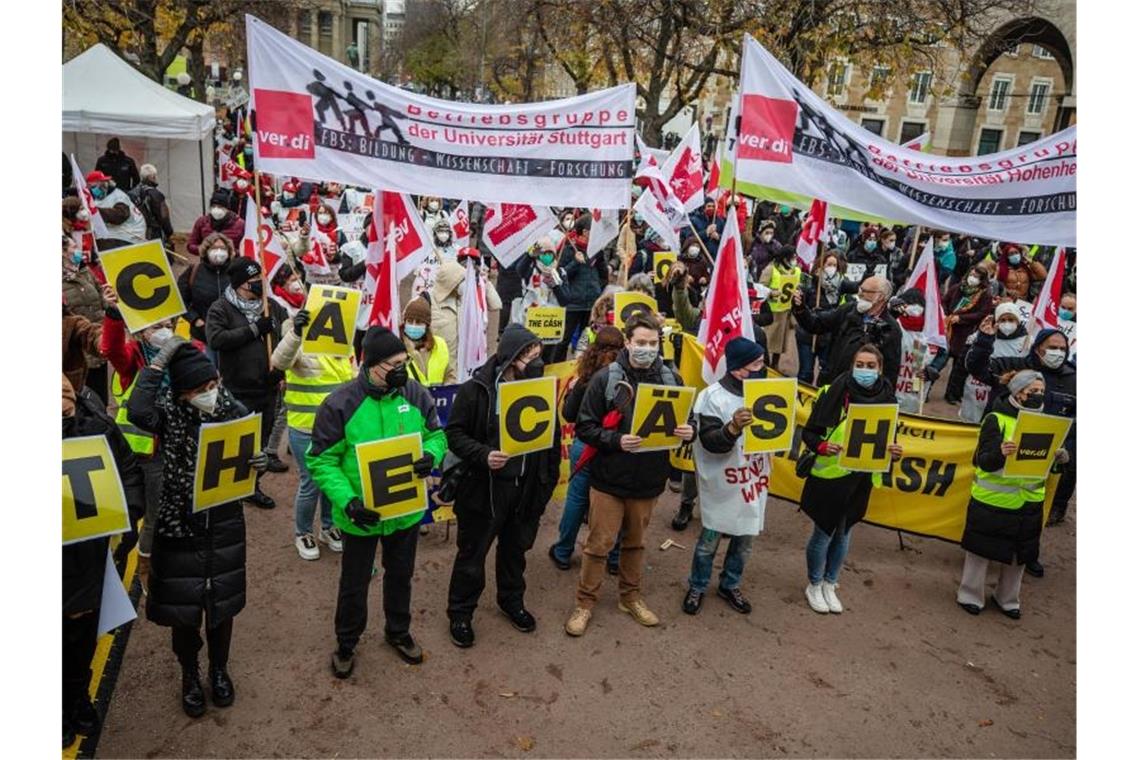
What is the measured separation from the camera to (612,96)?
6328 mm

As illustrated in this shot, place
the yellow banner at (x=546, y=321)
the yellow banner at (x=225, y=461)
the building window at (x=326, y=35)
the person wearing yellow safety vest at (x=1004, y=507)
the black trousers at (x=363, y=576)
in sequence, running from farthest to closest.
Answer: the building window at (x=326, y=35)
the yellow banner at (x=546, y=321)
the person wearing yellow safety vest at (x=1004, y=507)
the black trousers at (x=363, y=576)
the yellow banner at (x=225, y=461)

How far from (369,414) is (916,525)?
4.69m

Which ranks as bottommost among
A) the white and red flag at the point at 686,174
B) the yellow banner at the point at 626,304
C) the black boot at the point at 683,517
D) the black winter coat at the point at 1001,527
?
the black boot at the point at 683,517

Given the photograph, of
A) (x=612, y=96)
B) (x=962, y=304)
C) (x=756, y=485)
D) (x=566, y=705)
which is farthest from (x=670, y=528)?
(x=962, y=304)

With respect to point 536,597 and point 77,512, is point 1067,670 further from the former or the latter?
point 77,512

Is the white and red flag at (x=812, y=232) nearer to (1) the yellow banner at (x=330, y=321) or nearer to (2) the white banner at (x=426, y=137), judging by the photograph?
(2) the white banner at (x=426, y=137)

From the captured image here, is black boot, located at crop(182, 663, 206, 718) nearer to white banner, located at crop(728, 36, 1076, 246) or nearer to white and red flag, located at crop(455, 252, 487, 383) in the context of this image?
white and red flag, located at crop(455, 252, 487, 383)

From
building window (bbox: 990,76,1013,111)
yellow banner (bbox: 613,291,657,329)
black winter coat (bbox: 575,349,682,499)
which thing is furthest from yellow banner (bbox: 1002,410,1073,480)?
building window (bbox: 990,76,1013,111)

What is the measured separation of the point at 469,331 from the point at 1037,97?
2173 inches

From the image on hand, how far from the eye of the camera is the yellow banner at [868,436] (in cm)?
543

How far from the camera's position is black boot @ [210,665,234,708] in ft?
14.5

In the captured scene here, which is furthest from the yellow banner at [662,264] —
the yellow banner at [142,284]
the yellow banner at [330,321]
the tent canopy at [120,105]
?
the tent canopy at [120,105]

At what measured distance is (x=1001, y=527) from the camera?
583 centimetres

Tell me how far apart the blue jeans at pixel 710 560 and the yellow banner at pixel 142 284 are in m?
3.84
